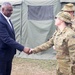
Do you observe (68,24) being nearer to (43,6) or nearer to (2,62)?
(2,62)

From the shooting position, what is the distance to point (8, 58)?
16.8 feet

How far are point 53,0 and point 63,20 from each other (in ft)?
17.8

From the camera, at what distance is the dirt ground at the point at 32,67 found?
798 cm

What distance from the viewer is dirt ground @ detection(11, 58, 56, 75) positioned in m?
7.98

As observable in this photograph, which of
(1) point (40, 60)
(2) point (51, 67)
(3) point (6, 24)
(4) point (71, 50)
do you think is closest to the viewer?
(4) point (71, 50)

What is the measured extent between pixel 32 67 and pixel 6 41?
3.73 meters

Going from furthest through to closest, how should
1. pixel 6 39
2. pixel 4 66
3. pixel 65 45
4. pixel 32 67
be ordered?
pixel 32 67 < pixel 4 66 < pixel 6 39 < pixel 65 45

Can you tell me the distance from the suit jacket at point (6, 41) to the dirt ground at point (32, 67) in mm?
2805

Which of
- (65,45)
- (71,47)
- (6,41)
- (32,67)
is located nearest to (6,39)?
(6,41)

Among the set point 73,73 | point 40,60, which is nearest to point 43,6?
point 40,60

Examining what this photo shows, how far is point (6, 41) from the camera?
5027 millimetres

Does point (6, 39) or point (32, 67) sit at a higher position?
point (6, 39)

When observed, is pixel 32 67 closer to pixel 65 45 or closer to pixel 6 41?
pixel 6 41

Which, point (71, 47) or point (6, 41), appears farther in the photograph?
point (6, 41)
